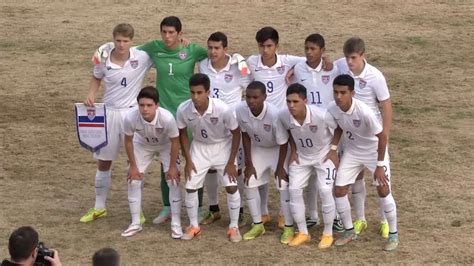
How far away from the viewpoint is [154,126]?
34.8ft

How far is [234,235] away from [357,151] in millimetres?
1599

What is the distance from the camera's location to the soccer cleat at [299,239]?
1060cm

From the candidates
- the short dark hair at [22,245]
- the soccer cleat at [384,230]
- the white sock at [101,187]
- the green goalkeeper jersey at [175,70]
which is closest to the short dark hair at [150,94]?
the green goalkeeper jersey at [175,70]

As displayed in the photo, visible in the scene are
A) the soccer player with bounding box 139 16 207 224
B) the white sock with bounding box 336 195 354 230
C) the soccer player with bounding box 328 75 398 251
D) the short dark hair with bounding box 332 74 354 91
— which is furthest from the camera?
the soccer player with bounding box 139 16 207 224

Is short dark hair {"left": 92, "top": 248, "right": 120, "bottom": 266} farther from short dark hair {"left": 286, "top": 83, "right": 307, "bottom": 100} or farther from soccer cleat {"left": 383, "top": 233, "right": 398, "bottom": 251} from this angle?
soccer cleat {"left": 383, "top": 233, "right": 398, "bottom": 251}

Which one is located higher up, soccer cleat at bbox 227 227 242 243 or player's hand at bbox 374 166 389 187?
player's hand at bbox 374 166 389 187

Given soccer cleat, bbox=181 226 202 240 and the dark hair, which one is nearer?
the dark hair

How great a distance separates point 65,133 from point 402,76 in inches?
246

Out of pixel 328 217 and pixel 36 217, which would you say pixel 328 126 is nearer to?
pixel 328 217

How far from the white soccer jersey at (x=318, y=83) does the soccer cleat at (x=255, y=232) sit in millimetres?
1456

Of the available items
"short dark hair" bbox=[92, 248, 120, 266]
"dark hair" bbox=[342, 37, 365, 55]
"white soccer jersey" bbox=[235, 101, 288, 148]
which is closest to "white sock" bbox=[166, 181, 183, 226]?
"white soccer jersey" bbox=[235, 101, 288, 148]

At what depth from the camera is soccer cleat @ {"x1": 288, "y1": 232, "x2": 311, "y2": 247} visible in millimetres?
10602

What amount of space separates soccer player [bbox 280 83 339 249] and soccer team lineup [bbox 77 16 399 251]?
0.01m

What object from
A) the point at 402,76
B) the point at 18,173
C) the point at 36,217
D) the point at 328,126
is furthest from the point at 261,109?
the point at 402,76
